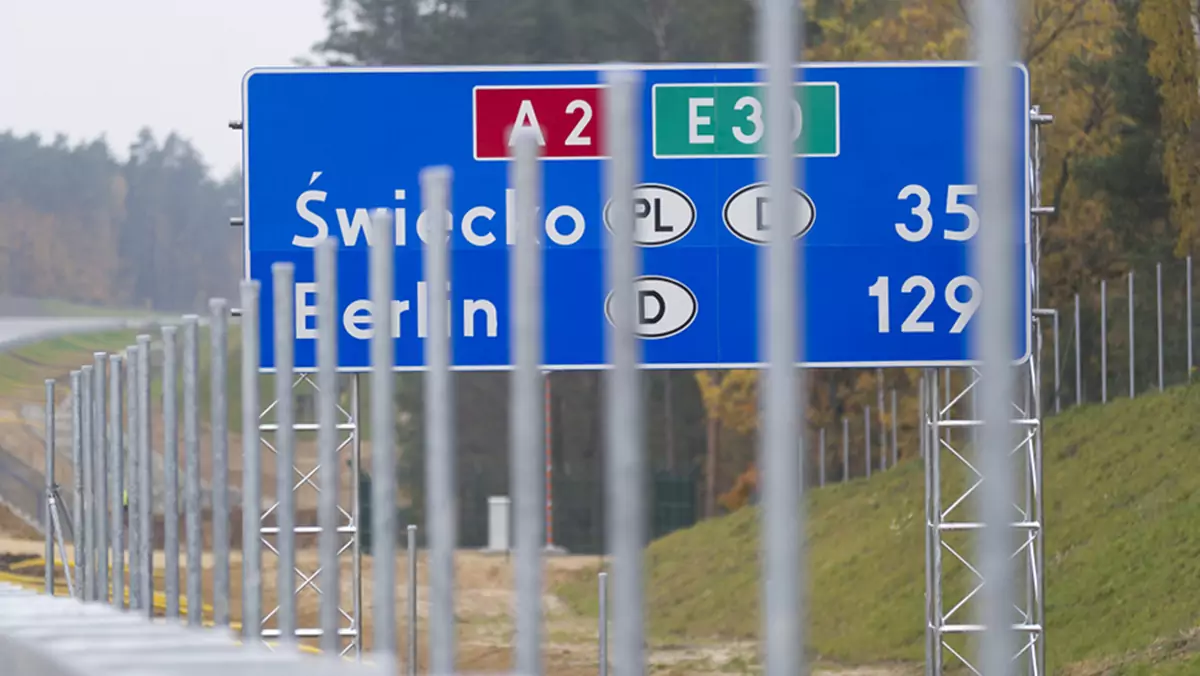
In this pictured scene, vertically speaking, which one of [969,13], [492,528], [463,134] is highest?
[969,13]

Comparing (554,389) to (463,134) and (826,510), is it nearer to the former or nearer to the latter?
(826,510)

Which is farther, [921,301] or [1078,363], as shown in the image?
[1078,363]

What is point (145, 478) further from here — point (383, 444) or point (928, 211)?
point (383, 444)

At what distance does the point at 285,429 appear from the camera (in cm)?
1886

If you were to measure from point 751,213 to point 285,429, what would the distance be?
439 centimetres

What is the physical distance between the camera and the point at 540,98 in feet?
71.8

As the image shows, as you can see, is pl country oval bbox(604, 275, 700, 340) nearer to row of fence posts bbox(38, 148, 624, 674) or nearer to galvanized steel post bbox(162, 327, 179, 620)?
row of fence posts bbox(38, 148, 624, 674)

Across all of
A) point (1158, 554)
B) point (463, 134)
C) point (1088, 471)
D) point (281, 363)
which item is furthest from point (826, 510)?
point (281, 363)

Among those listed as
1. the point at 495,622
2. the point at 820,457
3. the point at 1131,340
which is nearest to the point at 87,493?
the point at 1131,340

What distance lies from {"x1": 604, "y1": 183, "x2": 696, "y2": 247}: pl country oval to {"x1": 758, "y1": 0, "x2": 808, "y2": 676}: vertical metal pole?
12.0 metres

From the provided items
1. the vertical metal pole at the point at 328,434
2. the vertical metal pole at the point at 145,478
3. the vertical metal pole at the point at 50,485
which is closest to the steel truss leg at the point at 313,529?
the vertical metal pole at the point at 145,478

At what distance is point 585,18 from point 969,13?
22910mm

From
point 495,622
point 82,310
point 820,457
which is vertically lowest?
point 495,622

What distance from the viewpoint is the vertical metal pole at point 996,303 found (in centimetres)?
707
